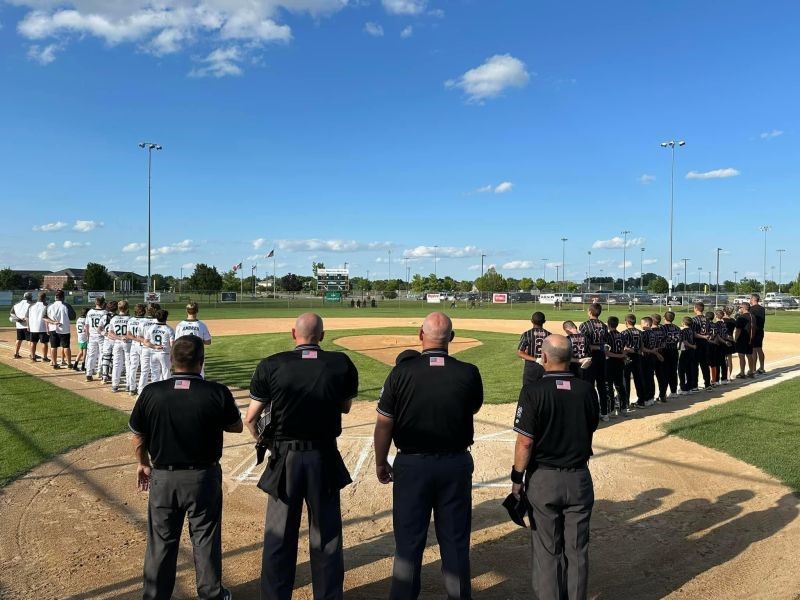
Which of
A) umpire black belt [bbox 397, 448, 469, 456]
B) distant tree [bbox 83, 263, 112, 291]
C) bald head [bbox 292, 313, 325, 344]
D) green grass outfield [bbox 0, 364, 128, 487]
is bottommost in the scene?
green grass outfield [bbox 0, 364, 128, 487]

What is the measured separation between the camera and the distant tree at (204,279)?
310 feet

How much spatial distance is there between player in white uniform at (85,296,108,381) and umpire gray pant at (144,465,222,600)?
11074 millimetres

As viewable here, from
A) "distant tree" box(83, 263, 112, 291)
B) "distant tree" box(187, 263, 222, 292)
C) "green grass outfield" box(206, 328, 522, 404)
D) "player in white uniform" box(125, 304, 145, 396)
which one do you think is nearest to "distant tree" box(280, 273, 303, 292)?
"distant tree" box(187, 263, 222, 292)

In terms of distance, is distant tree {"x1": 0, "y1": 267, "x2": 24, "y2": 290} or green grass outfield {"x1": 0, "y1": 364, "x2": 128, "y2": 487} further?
distant tree {"x1": 0, "y1": 267, "x2": 24, "y2": 290}

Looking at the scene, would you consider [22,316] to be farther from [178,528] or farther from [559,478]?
[559,478]

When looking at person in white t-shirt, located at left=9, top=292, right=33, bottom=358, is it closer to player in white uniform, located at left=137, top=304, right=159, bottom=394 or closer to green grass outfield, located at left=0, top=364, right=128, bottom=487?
green grass outfield, located at left=0, top=364, right=128, bottom=487

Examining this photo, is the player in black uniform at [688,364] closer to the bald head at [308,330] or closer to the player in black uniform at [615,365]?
the player in black uniform at [615,365]

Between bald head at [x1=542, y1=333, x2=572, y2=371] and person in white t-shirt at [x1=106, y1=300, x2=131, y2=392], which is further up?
bald head at [x1=542, y1=333, x2=572, y2=371]

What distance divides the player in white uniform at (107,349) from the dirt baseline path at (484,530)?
509cm

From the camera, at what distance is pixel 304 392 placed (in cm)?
412

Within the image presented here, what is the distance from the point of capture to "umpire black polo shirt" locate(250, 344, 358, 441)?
13.5 ft

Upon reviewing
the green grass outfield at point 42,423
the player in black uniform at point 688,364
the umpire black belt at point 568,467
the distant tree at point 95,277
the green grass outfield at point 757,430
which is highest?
the distant tree at point 95,277

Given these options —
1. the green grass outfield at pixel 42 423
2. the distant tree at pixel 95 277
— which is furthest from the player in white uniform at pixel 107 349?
the distant tree at pixel 95 277

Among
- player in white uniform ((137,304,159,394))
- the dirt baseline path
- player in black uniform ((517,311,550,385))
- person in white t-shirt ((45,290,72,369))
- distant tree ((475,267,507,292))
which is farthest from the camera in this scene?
distant tree ((475,267,507,292))
